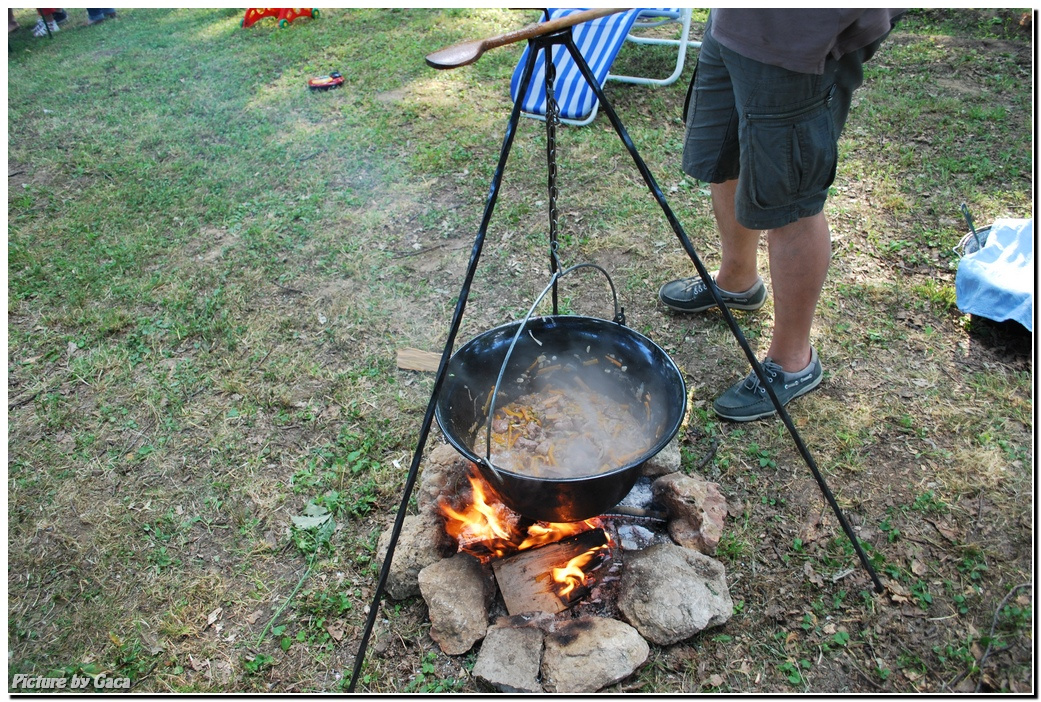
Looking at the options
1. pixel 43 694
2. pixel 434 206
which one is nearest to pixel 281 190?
pixel 434 206

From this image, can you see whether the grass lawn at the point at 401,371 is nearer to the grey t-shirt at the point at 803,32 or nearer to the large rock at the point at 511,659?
the large rock at the point at 511,659

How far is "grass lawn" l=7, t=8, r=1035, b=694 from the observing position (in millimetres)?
2055

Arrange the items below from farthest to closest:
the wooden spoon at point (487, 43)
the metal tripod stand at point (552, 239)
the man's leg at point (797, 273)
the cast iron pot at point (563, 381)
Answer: the man's leg at point (797, 273)
the cast iron pot at point (563, 381)
the metal tripod stand at point (552, 239)
the wooden spoon at point (487, 43)

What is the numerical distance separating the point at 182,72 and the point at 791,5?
6.61 metres

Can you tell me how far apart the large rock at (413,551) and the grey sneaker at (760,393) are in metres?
1.29

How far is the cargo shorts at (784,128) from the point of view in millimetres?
1929

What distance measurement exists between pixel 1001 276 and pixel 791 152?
59.4 inches

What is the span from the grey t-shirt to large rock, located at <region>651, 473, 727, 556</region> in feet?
4.65

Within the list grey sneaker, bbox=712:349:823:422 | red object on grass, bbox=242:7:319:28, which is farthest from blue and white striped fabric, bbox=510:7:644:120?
red object on grass, bbox=242:7:319:28

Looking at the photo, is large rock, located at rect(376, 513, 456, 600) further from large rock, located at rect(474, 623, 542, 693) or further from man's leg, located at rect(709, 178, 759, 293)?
man's leg, located at rect(709, 178, 759, 293)

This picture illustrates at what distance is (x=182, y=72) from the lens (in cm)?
646

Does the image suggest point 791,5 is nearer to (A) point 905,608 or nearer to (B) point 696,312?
(B) point 696,312

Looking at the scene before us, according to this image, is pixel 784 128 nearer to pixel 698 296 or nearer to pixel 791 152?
pixel 791 152

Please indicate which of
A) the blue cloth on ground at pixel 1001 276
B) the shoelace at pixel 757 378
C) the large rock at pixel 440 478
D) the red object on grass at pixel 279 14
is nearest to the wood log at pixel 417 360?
the large rock at pixel 440 478
